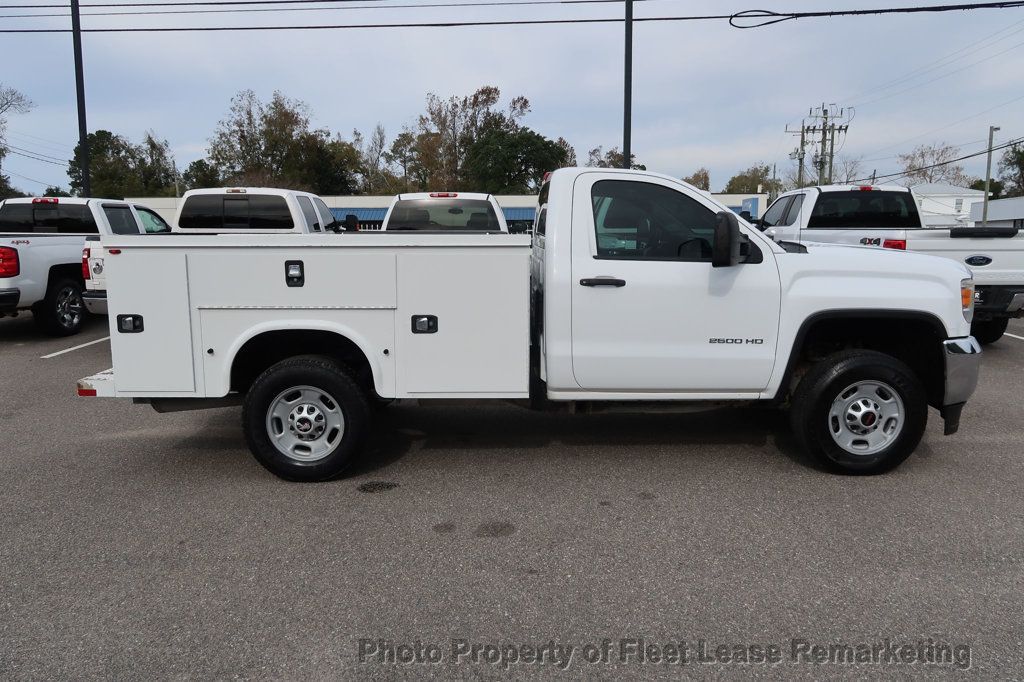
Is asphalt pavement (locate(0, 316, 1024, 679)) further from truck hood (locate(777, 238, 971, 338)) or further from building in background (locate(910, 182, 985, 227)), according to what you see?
building in background (locate(910, 182, 985, 227))

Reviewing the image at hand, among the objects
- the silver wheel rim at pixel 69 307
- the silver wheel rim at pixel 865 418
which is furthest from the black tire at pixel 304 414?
the silver wheel rim at pixel 69 307

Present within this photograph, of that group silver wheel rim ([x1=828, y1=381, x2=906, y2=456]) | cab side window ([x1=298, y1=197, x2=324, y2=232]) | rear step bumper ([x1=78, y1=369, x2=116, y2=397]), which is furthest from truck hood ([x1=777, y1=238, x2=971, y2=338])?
cab side window ([x1=298, y1=197, x2=324, y2=232])

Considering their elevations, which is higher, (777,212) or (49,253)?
(777,212)

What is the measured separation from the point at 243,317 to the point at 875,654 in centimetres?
379

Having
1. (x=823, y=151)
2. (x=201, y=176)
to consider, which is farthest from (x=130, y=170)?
(x=823, y=151)

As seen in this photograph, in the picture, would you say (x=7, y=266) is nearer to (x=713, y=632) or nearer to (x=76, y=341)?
(x=76, y=341)

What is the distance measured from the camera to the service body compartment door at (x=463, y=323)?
179 inches

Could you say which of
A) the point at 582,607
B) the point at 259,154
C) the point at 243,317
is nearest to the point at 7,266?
the point at 243,317

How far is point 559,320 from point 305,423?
176 cm

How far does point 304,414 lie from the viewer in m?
4.75

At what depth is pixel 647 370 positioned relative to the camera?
15.6ft

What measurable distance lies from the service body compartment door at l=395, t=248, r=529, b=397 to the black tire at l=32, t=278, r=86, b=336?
8535 mm

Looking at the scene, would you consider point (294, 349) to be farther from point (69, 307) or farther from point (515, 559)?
point (69, 307)

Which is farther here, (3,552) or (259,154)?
(259,154)
